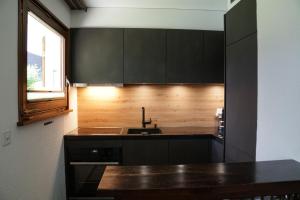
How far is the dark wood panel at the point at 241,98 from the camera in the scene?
1780mm

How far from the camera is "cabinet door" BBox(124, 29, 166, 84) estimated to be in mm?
3062

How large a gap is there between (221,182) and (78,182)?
2177 millimetres

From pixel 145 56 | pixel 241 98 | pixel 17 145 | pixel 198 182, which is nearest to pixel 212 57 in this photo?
pixel 145 56

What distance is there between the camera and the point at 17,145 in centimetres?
174

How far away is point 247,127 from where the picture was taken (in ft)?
6.11

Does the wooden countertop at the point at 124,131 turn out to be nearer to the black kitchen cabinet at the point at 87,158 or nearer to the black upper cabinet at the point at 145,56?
the black kitchen cabinet at the point at 87,158

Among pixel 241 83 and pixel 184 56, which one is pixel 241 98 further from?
pixel 184 56

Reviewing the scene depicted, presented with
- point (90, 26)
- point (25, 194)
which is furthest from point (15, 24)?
point (90, 26)

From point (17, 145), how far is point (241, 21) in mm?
2031

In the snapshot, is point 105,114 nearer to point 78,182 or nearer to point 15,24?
point 78,182

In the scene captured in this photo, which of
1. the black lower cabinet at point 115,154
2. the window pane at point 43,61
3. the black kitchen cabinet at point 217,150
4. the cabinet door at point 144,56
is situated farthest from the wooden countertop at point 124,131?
the cabinet door at point 144,56

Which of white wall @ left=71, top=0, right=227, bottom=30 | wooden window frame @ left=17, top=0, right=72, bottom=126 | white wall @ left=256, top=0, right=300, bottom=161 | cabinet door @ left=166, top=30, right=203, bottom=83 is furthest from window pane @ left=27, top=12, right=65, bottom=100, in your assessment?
white wall @ left=256, top=0, right=300, bottom=161

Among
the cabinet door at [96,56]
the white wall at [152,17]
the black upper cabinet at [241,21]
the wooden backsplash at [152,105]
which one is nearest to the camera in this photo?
the black upper cabinet at [241,21]

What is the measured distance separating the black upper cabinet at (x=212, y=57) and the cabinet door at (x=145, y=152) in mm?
1058
